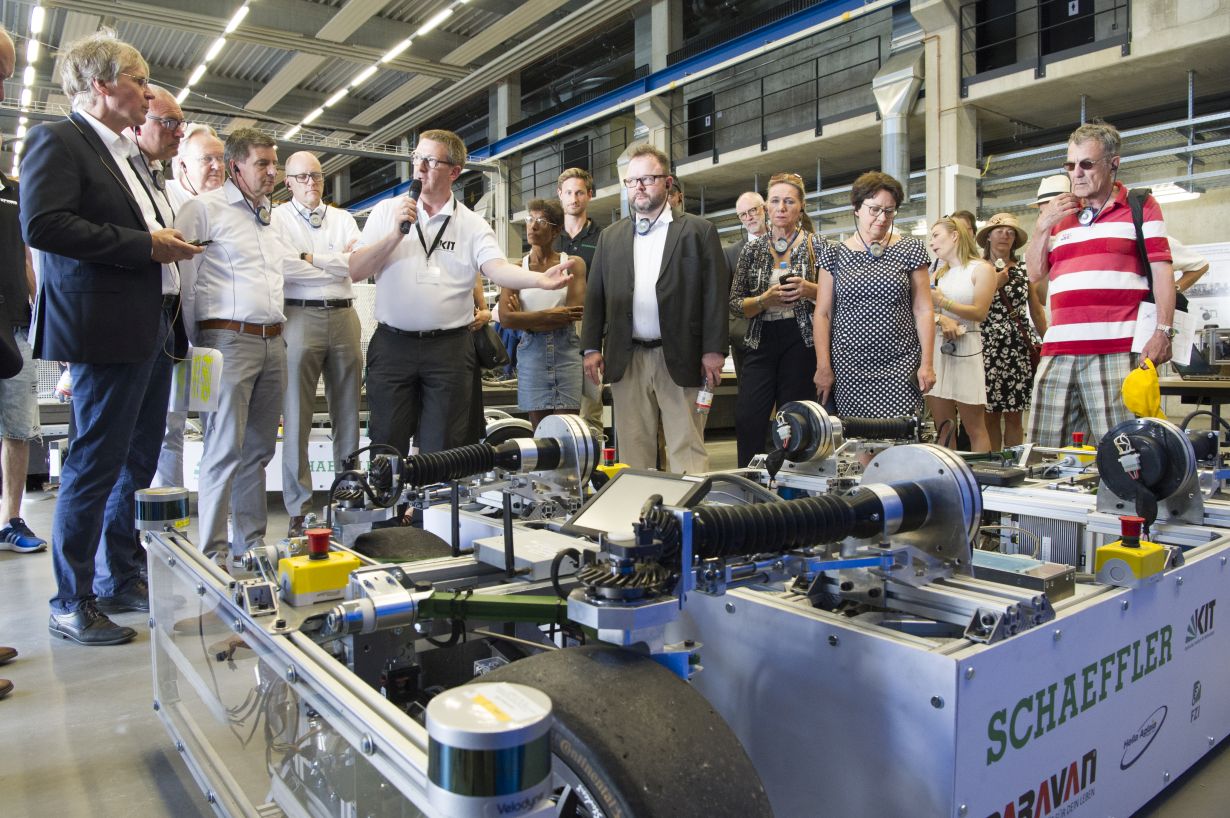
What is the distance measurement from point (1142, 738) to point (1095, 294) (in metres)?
1.76

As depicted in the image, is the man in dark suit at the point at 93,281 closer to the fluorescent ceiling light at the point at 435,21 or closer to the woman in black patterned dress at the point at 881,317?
the woman in black patterned dress at the point at 881,317

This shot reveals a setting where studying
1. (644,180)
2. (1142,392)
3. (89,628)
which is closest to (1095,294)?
(1142,392)

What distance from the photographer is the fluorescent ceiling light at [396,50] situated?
12258 millimetres

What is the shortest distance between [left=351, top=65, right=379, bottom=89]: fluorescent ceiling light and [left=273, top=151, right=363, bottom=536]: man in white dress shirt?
11.0 m

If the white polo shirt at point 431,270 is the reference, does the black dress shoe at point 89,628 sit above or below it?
below

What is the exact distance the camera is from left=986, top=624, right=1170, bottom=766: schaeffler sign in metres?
1.02

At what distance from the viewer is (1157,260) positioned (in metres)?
2.62

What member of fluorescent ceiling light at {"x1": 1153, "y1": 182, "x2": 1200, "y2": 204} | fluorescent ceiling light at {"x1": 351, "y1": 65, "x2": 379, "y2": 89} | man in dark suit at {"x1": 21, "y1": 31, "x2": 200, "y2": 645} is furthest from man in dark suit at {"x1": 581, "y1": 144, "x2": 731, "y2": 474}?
fluorescent ceiling light at {"x1": 351, "y1": 65, "x2": 379, "y2": 89}

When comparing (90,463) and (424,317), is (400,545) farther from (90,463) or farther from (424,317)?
(424,317)

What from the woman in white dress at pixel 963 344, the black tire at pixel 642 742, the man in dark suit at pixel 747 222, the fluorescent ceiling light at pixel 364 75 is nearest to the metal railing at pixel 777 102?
the fluorescent ceiling light at pixel 364 75

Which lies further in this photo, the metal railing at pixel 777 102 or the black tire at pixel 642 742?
the metal railing at pixel 777 102

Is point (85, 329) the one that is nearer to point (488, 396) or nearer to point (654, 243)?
point (654, 243)

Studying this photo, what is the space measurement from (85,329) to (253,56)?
12.8m

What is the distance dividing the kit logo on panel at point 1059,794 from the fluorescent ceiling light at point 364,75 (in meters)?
13.7
